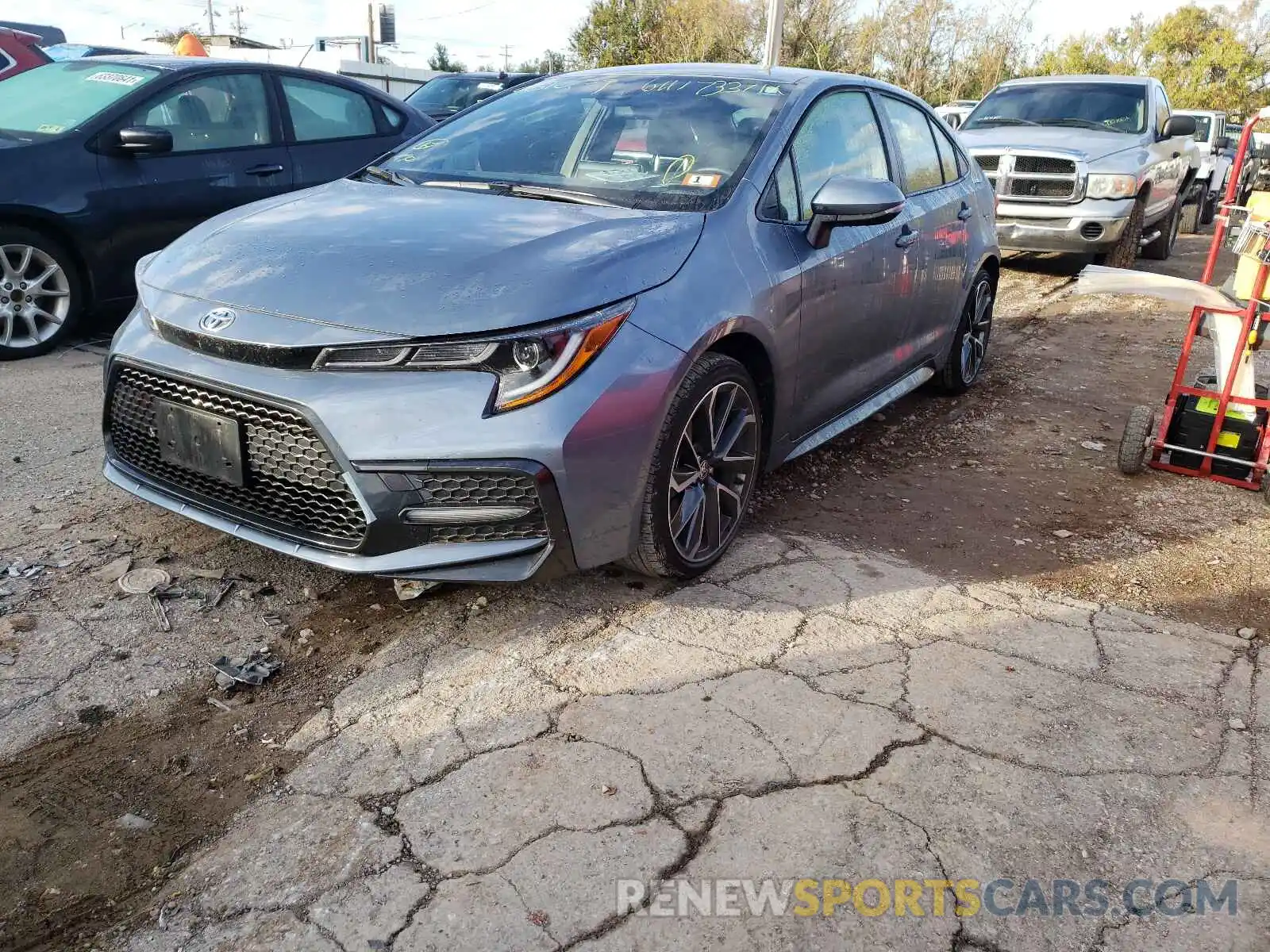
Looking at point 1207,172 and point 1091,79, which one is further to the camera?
point 1207,172

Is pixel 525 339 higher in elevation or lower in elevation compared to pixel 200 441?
higher

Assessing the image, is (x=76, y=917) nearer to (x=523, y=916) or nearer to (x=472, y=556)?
(x=523, y=916)

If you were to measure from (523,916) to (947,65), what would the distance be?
40729 mm

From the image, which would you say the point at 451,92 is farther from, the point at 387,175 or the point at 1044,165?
the point at 387,175

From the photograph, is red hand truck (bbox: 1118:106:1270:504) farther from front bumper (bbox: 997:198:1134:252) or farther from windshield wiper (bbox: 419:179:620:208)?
front bumper (bbox: 997:198:1134:252)

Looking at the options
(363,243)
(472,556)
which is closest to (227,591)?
(472,556)

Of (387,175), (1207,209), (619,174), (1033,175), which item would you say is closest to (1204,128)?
(1207,209)

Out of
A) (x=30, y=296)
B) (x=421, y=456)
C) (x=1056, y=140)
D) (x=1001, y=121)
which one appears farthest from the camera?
(x=1001, y=121)

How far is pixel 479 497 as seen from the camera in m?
2.55

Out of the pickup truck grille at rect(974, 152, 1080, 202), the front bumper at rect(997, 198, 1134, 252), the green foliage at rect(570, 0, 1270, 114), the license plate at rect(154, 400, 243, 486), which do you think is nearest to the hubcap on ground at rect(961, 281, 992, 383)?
the front bumper at rect(997, 198, 1134, 252)

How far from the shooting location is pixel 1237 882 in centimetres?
208

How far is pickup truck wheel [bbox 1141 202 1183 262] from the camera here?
11.0 meters

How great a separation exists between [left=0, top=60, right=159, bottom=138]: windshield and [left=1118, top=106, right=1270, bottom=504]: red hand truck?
18.3ft

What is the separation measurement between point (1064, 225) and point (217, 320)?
8.13 meters
